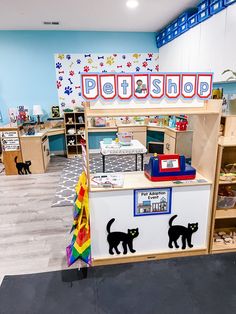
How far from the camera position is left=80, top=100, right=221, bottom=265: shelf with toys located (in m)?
2.08

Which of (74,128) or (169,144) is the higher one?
(74,128)

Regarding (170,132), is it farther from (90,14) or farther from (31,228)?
(31,228)

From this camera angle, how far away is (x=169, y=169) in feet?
7.20

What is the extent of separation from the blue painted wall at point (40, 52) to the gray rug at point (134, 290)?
4.59 m

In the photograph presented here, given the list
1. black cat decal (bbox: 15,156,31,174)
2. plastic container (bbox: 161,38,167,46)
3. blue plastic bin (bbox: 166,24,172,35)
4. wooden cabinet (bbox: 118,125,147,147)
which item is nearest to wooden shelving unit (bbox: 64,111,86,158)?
wooden cabinet (bbox: 118,125,147,147)

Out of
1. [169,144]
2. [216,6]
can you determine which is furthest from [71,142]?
[216,6]

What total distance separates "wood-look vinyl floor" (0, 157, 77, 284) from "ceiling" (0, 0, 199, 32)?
2.92 m

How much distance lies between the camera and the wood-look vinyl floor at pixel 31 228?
2309mm

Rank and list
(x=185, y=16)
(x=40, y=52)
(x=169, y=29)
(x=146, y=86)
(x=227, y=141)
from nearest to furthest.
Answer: (x=146, y=86) < (x=227, y=141) < (x=185, y=16) < (x=169, y=29) < (x=40, y=52)

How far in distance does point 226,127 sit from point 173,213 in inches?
38.0

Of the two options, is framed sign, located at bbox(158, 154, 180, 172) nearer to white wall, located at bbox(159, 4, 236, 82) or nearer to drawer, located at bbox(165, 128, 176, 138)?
Answer: white wall, located at bbox(159, 4, 236, 82)

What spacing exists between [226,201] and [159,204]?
2.35ft

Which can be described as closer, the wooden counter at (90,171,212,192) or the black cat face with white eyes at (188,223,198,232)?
the wooden counter at (90,171,212,192)

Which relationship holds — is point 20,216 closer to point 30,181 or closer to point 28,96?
point 30,181
